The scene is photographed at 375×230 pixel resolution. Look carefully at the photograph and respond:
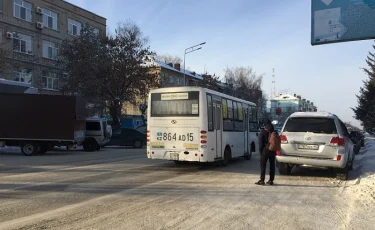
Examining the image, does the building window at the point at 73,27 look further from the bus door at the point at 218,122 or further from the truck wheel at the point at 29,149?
the bus door at the point at 218,122

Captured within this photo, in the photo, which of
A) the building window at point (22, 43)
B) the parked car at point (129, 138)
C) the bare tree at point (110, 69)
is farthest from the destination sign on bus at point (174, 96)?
the building window at point (22, 43)

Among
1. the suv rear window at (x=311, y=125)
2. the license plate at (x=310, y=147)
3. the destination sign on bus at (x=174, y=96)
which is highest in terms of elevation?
the destination sign on bus at (x=174, y=96)

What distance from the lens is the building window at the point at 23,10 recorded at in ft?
142

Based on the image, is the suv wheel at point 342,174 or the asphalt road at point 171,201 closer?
the asphalt road at point 171,201

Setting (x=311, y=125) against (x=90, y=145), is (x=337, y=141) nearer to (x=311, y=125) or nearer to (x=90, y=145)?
(x=311, y=125)

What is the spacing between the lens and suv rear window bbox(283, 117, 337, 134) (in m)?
12.5

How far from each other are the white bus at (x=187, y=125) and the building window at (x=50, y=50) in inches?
1447

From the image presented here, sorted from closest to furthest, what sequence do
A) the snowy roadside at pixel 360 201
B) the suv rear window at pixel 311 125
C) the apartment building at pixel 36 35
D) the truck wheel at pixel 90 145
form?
the snowy roadside at pixel 360 201, the suv rear window at pixel 311 125, the truck wheel at pixel 90 145, the apartment building at pixel 36 35

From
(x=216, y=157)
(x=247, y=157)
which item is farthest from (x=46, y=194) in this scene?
(x=247, y=157)

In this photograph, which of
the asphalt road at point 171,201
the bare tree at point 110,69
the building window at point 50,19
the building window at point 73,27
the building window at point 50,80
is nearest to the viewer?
the asphalt road at point 171,201

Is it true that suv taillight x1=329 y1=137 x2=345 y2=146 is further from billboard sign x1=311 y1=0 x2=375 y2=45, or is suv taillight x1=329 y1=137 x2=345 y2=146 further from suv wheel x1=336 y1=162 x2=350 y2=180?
billboard sign x1=311 y1=0 x2=375 y2=45

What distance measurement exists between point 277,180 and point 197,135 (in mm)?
3298

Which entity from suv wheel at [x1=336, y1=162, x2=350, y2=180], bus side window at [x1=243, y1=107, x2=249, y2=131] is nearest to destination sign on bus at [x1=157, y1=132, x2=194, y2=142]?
suv wheel at [x1=336, y1=162, x2=350, y2=180]

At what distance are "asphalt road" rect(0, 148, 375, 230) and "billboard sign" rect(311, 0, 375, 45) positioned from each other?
17.5 ft
